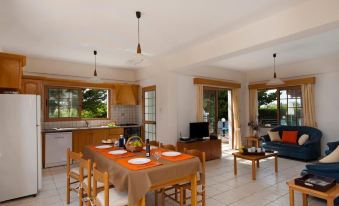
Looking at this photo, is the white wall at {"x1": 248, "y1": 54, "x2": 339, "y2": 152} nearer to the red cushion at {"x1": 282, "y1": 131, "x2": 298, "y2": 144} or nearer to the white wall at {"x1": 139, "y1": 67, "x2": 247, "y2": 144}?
the red cushion at {"x1": 282, "y1": 131, "x2": 298, "y2": 144}

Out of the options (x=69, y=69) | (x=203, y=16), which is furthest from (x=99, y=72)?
(x=203, y=16)

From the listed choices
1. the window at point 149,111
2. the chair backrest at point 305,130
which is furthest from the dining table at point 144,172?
the chair backrest at point 305,130

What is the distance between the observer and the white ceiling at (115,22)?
2590mm

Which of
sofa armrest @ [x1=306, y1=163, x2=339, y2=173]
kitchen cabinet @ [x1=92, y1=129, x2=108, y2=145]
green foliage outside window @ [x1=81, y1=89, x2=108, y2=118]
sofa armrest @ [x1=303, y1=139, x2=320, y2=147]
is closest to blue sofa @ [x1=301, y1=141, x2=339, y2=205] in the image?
sofa armrest @ [x1=306, y1=163, x2=339, y2=173]

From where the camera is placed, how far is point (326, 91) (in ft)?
18.1

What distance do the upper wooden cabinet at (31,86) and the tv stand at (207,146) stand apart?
11.7 ft

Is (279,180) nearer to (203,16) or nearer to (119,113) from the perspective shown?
(203,16)

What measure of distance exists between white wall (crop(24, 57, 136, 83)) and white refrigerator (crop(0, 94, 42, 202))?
220 cm

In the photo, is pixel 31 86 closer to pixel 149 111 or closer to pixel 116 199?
pixel 149 111

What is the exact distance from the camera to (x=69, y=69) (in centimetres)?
554

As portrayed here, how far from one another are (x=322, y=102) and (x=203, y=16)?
4673mm

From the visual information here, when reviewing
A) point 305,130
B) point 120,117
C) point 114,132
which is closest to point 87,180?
Result: point 114,132

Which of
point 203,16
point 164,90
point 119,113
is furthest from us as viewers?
point 119,113

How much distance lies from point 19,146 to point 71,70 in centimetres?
291
